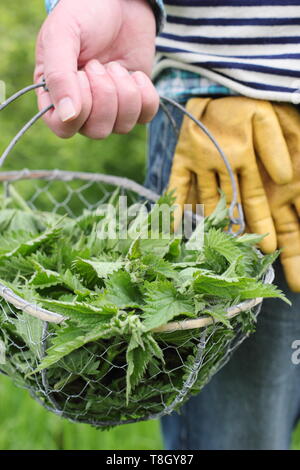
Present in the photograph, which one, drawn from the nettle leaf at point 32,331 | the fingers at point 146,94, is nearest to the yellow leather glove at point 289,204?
the fingers at point 146,94

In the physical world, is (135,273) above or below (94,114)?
below

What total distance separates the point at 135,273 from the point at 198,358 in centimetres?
14

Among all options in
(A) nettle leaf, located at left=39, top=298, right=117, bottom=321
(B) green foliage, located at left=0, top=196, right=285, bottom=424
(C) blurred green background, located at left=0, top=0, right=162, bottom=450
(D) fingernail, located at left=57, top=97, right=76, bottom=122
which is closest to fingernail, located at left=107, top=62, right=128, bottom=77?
(D) fingernail, located at left=57, top=97, right=76, bottom=122

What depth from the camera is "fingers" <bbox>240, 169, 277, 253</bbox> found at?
3.41 ft

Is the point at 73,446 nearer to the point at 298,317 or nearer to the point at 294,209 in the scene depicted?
the point at 298,317

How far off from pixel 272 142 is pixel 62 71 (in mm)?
372

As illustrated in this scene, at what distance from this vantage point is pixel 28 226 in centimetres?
112

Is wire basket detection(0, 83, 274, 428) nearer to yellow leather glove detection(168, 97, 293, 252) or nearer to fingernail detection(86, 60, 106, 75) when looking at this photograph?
fingernail detection(86, 60, 106, 75)

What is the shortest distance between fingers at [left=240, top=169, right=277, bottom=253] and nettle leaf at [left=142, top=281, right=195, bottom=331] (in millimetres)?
292

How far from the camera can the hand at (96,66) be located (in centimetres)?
83

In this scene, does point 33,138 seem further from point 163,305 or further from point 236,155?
point 163,305

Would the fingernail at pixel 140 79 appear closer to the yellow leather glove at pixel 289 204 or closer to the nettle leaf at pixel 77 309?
the yellow leather glove at pixel 289 204

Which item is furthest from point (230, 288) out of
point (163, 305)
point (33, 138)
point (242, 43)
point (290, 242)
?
point (33, 138)

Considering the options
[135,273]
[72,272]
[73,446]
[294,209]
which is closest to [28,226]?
[72,272]
